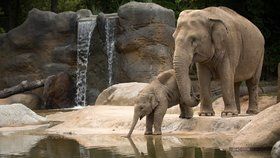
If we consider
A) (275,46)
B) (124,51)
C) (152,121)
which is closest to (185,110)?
(152,121)

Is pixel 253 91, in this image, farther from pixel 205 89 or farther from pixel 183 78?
pixel 183 78

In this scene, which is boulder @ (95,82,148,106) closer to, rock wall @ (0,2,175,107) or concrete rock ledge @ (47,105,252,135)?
concrete rock ledge @ (47,105,252,135)

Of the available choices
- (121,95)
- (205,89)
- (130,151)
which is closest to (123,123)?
(205,89)

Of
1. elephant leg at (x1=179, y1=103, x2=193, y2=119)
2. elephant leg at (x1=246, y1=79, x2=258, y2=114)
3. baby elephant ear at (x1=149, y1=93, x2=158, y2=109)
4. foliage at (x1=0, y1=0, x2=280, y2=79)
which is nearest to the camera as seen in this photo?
baby elephant ear at (x1=149, y1=93, x2=158, y2=109)

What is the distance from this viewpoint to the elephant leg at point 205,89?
16750mm

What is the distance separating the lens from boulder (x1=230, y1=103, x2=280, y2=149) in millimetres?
12500

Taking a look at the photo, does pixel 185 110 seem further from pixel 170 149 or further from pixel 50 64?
pixel 50 64

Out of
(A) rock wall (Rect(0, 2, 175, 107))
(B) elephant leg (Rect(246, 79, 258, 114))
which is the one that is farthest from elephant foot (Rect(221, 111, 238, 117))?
(A) rock wall (Rect(0, 2, 175, 107))

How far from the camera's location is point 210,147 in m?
13.0

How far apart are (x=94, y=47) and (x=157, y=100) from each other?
1666 centimetres

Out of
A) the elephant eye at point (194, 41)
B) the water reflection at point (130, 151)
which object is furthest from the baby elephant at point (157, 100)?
the water reflection at point (130, 151)

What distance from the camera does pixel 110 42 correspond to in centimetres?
3150

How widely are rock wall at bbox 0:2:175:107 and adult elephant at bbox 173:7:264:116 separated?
12.4 metres

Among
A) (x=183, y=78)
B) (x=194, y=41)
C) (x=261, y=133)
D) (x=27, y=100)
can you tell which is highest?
(x=194, y=41)
